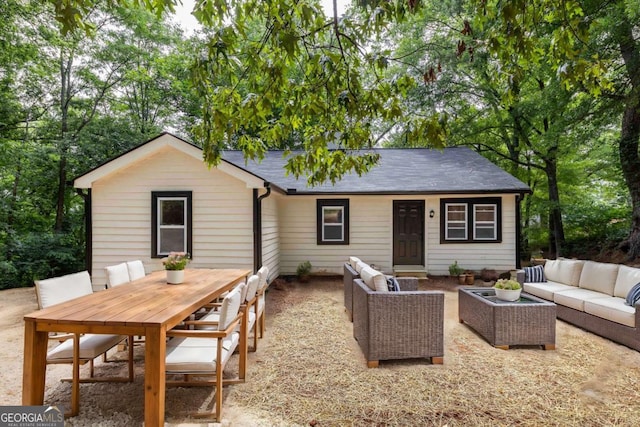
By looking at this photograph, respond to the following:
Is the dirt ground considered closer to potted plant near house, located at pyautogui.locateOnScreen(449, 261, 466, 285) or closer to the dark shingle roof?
potted plant near house, located at pyautogui.locateOnScreen(449, 261, 466, 285)

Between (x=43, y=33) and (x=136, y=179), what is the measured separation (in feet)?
21.5

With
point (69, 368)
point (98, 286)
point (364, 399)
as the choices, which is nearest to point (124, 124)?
point (98, 286)

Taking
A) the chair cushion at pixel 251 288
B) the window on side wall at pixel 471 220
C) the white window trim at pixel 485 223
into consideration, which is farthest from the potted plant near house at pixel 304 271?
the chair cushion at pixel 251 288

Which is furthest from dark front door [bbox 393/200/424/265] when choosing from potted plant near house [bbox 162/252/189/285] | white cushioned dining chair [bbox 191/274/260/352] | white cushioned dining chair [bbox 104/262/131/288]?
white cushioned dining chair [bbox 104/262/131/288]

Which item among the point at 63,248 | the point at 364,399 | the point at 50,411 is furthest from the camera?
the point at 63,248

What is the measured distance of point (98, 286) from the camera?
23.5 feet

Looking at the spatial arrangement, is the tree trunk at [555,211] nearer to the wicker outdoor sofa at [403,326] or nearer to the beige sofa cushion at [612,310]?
the beige sofa cushion at [612,310]

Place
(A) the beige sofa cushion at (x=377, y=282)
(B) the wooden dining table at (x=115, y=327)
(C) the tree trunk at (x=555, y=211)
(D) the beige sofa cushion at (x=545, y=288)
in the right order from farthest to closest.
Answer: (C) the tree trunk at (x=555, y=211) → (D) the beige sofa cushion at (x=545, y=288) → (A) the beige sofa cushion at (x=377, y=282) → (B) the wooden dining table at (x=115, y=327)

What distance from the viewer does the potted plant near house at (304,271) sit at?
28.5ft

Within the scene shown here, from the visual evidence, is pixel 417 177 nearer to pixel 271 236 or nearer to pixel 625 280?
pixel 271 236

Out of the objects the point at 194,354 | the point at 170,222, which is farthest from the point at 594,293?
the point at 170,222

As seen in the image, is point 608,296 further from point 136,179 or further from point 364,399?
point 136,179

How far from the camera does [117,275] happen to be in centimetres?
444

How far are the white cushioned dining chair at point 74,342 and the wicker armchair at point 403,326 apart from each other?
8.68 feet
